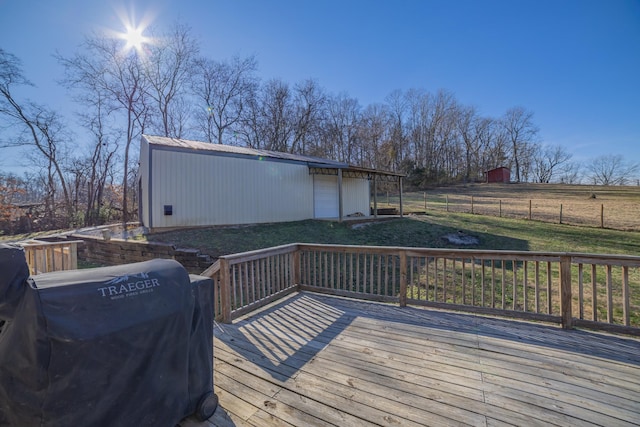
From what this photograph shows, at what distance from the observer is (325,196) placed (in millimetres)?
13367

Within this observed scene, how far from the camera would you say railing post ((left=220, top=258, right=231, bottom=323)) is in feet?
11.3

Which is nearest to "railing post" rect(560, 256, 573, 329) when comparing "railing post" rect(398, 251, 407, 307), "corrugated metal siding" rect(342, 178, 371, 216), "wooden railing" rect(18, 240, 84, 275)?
"railing post" rect(398, 251, 407, 307)

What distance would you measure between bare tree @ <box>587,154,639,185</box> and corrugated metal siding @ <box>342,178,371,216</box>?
122 ft

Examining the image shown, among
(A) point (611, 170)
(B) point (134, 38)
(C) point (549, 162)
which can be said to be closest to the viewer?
(B) point (134, 38)

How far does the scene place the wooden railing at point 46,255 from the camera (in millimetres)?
4465

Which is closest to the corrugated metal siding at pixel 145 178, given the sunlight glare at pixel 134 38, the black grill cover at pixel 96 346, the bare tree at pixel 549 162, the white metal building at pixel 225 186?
the white metal building at pixel 225 186

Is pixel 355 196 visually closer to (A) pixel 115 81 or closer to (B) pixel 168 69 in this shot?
(B) pixel 168 69

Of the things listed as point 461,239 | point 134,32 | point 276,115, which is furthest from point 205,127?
point 461,239

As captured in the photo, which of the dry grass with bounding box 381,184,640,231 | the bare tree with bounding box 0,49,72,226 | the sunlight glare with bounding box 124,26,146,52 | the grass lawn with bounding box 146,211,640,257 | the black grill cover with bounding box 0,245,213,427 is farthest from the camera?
the sunlight glare with bounding box 124,26,146,52

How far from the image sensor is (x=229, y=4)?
8.12 metres

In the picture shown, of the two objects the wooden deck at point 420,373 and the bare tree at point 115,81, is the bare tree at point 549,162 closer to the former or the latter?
the wooden deck at point 420,373

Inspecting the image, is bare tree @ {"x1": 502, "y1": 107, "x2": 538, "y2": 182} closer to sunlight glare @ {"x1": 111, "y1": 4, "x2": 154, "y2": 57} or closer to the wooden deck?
sunlight glare @ {"x1": 111, "y1": 4, "x2": 154, "y2": 57}

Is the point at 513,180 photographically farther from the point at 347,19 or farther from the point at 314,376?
the point at 314,376

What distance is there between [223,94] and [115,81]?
691 cm
